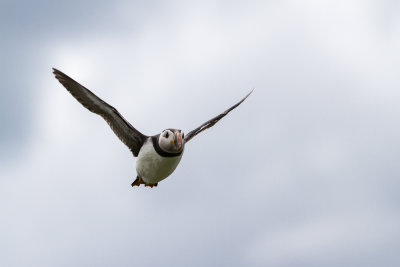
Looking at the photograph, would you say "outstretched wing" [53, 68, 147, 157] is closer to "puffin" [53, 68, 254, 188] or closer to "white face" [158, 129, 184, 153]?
"puffin" [53, 68, 254, 188]

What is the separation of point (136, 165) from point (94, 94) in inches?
Result: 138

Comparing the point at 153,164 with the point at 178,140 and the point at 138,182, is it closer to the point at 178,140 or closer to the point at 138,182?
the point at 178,140

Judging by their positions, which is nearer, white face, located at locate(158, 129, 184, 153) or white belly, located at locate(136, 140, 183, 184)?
white face, located at locate(158, 129, 184, 153)

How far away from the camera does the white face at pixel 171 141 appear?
24.3 metres

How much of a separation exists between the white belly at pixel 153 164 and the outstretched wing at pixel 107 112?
3.07 ft

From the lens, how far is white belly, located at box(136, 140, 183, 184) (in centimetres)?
2521

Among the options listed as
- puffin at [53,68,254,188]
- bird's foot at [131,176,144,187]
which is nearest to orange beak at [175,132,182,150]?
puffin at [53,68,254,188]

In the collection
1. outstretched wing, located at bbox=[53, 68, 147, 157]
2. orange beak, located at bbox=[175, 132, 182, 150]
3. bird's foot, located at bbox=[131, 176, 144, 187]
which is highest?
outstretched wing, located at bbox=[53, 68, 147, 157]

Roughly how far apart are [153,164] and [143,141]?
1.74m

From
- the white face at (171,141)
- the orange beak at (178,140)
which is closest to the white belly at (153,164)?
the white face at (171,141)

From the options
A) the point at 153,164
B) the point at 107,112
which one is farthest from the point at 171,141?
the point at 107,112

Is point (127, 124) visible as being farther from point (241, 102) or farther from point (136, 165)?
point (241, 102)

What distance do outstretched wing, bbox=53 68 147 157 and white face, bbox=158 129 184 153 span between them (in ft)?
7.52

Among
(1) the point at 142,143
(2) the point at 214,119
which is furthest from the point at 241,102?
(1) the point at 142,143
